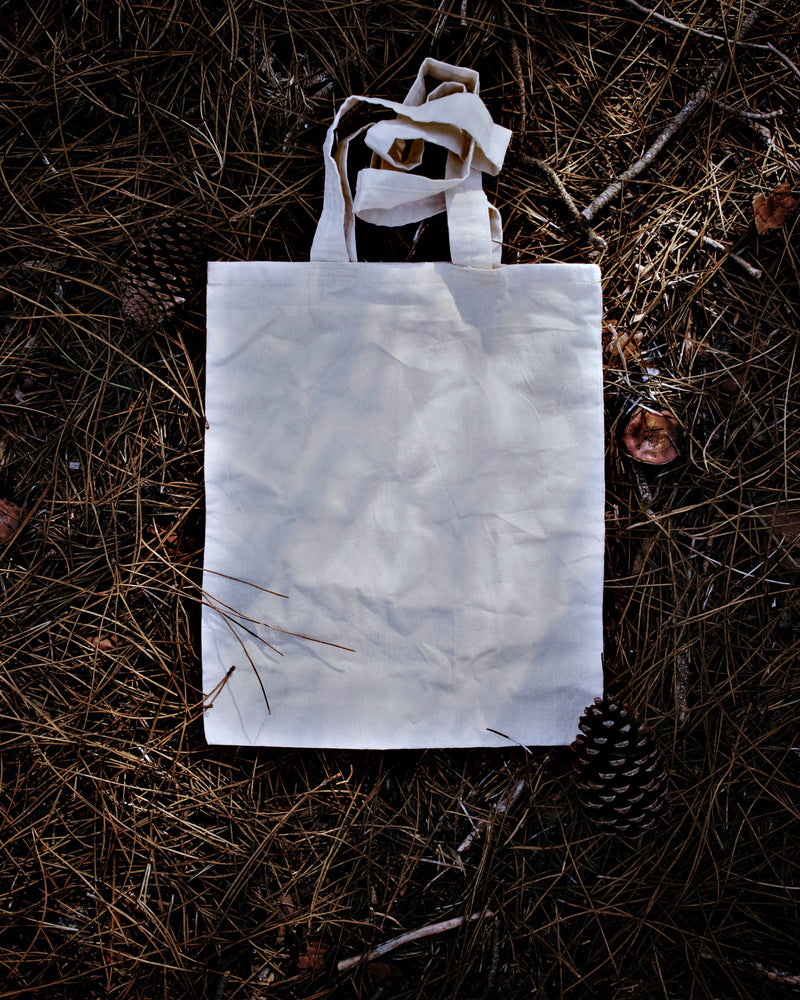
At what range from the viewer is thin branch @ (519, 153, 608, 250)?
988mm

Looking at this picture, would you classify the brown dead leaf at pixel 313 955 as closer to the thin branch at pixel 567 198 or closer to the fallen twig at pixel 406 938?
the fallen twig at pixel 406 938

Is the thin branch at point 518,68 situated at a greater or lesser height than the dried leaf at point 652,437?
greater

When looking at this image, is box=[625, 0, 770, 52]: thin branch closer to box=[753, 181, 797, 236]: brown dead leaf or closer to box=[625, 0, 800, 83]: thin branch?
box=[625, 0, 800, 83]: thin branch

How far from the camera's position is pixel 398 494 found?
94cm

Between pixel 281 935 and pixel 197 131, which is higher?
pixel 197 131

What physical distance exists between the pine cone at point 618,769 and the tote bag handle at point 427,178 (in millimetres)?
753

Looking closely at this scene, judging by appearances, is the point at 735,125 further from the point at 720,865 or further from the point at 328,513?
the point at 720,865

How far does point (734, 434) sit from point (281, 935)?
1.17 meters

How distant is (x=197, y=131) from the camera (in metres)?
0.99

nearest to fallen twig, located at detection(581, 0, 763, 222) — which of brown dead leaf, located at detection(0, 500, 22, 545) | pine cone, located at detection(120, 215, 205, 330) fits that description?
pine cone, located at detection(120, 215, 205, 330)

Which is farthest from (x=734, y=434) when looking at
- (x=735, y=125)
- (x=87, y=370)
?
(x=87, y=370)

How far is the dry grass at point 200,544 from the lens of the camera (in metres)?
0.98

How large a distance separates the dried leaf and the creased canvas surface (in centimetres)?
10

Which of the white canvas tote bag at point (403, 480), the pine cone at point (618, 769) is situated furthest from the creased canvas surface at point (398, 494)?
the pine cone at point (618, 769)
